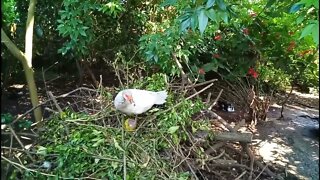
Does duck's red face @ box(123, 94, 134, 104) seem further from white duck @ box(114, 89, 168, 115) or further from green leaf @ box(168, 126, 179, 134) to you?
green leaf @ box(168, 126, 179, 134)

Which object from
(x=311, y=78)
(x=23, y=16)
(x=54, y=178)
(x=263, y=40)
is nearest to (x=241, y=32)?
(x=263, y=40)

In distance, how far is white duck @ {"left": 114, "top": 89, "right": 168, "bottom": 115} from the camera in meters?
2.14

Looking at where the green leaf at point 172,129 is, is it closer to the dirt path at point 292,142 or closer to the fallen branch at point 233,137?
the fallen branch at point 233,137

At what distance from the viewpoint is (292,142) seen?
11.4 ft

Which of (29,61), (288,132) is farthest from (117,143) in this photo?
(288,132)

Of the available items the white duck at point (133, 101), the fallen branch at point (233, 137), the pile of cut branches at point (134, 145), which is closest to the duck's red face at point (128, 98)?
the white duck at point (133, 101)

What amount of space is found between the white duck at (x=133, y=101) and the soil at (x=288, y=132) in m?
0.89

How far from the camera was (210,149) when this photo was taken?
264cm

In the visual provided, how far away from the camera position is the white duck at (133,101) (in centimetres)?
214

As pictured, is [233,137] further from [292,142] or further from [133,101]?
[292,142]

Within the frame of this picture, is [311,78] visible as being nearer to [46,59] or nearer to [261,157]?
[261,157]

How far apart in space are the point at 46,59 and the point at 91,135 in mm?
2376

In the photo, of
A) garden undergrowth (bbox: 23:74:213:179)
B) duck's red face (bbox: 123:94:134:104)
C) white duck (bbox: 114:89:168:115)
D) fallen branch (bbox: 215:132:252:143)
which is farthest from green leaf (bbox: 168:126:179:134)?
fallen branch (bbox: 215:132:252:143)

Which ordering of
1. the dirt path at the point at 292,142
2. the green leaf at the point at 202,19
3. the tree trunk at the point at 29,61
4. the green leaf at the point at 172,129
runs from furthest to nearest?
the dirt path at the point at 292,142 → the tree trunk at the point at 29,61 → the green leaf at the point at 172,129 → the green leaf at the point at 202,19
